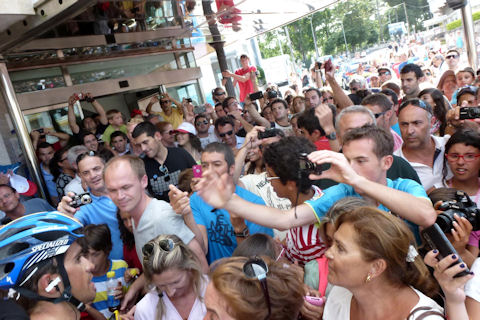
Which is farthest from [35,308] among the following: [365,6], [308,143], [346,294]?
[365,6]

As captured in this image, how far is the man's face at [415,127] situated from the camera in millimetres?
3016

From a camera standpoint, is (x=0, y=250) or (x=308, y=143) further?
(x=308, y=143)

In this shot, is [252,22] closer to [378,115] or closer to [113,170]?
[378,115]

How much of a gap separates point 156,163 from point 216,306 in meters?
2.68

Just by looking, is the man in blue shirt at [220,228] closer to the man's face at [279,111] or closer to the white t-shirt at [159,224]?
the white t-shirt at [159,224]

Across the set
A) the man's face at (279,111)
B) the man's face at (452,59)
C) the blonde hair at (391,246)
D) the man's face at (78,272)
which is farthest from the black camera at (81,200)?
the man's face at (452,59)

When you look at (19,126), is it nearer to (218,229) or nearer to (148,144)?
(148,144)

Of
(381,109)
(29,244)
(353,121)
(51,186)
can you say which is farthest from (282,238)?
(51,186)

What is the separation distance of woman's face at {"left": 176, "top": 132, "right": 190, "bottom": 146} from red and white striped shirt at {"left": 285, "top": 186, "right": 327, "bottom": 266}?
3.26 metres

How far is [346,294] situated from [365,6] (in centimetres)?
1820

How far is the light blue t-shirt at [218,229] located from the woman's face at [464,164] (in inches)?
55.1

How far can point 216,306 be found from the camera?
1.48 metres

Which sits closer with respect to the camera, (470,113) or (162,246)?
(162,246)

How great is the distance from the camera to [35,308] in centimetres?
158
